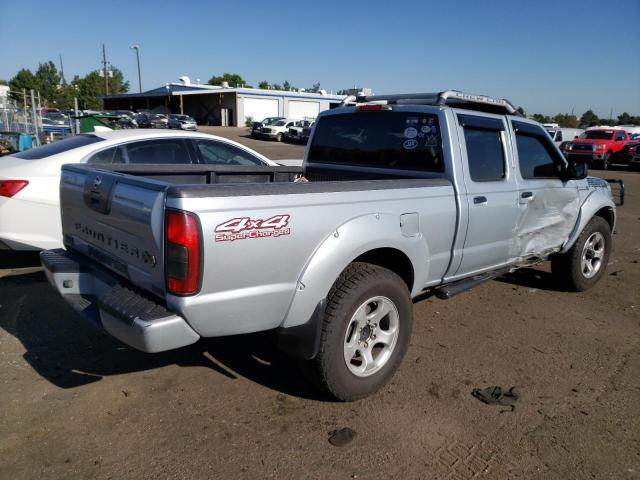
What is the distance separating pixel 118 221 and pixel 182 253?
64cm

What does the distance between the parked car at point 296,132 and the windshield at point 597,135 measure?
1768 cm

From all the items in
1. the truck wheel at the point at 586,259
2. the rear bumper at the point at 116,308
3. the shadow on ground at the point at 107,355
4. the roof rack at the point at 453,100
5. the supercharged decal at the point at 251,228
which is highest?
the roof rack at the point at 453,100

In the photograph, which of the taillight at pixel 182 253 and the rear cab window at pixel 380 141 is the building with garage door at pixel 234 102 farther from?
the taillight at pixel 182 253

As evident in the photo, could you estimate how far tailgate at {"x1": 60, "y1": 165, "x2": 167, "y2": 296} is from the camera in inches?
99.4

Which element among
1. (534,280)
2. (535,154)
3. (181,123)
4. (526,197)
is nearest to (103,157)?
(526,197)

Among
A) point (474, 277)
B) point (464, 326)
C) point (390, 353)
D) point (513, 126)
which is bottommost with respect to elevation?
point (464, 326)

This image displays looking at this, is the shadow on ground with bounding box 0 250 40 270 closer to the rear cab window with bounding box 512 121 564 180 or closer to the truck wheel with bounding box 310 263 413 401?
the truck wheel with bounding box 310 263 413 401

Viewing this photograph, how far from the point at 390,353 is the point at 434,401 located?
412mm

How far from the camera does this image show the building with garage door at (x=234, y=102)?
50.4 metres

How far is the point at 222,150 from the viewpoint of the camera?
20.4 feet

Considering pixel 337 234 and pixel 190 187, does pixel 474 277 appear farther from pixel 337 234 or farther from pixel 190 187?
pixel 190 187

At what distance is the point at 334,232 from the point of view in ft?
9.41

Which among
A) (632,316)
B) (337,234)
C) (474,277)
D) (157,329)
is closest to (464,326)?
(474,277)

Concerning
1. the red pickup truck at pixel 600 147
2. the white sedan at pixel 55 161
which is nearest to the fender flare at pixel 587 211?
the white sedan at pixel 55 161
